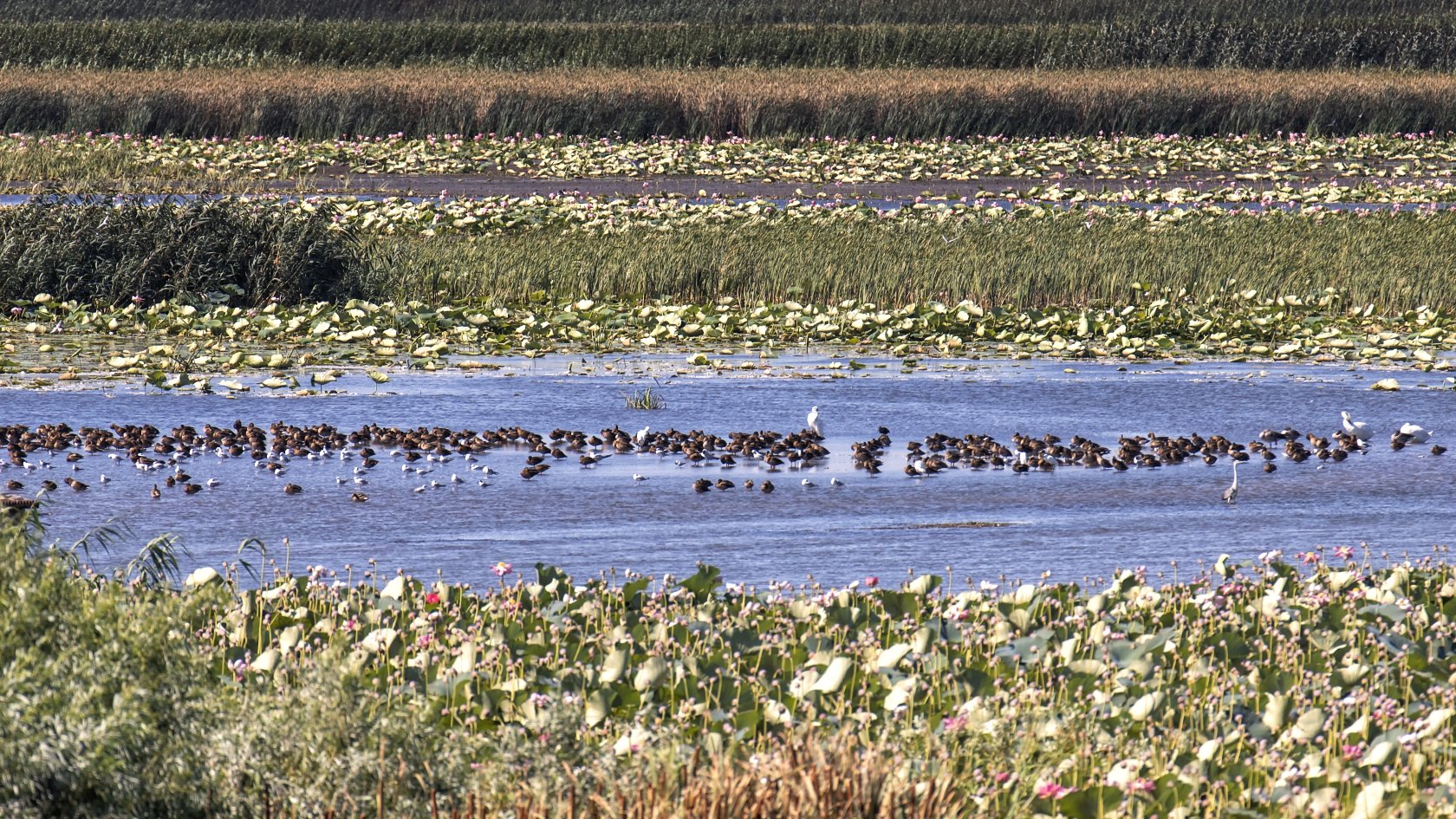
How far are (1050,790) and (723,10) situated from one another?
75797 mm

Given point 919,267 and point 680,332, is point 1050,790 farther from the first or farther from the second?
point 919,267

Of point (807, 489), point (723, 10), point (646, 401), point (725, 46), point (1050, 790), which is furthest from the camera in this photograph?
point (723, 10)

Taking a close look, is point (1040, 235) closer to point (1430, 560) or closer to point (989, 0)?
point (1430, 560)

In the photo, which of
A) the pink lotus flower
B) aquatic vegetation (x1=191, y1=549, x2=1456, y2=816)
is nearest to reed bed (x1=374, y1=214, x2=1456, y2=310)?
aquatic vegetation (x1=191, y1=549, x2=1456, y2=816)

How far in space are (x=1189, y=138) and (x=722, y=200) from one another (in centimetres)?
1676

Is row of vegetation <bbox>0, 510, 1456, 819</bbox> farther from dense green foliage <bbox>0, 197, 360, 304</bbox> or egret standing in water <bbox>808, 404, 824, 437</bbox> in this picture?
dense green foliage <bbox>0, 197, 360, 304</bbox>

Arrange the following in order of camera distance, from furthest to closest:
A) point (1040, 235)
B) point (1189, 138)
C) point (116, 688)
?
point (1189, 138), point (1040, 235), point (116, 688)

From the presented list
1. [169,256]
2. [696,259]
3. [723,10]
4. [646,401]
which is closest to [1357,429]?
[646,401]

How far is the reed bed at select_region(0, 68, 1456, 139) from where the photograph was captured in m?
44.2

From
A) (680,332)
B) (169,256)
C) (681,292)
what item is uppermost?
(169,256)

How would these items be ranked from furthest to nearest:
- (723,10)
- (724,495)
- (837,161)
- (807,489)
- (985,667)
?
(723,10), (837,161), (807,489), (724,495), (985,667)

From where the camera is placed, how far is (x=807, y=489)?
12.5 m

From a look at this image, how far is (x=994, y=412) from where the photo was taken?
1530 cm

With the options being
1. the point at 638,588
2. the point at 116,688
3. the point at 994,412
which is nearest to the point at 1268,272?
the point at 994,412
